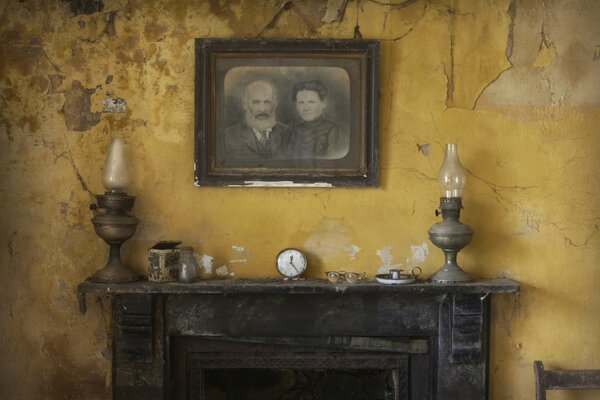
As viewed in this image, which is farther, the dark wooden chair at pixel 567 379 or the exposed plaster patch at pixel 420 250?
the exposed plaster patch at pixel 420 250

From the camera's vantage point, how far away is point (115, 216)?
303cm

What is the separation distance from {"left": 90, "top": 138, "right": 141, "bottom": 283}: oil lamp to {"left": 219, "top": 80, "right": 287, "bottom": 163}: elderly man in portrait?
479mm

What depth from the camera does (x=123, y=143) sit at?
318 cm

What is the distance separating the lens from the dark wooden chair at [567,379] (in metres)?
3.07

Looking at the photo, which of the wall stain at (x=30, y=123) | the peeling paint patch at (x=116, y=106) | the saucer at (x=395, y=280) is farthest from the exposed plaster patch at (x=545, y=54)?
the wall stain at (x=30, y=123)

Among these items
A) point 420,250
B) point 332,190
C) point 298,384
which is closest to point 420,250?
point 420,250

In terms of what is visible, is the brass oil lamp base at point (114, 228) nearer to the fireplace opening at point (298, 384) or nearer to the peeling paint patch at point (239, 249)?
the peeling paint patch at point (239, 249)

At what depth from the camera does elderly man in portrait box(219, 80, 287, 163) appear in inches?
127

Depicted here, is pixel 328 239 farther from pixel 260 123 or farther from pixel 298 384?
pixel 298 384

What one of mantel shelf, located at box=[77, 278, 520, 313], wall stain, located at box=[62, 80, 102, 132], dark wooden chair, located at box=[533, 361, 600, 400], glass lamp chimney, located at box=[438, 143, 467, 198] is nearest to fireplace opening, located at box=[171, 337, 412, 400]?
mantel shelf, located at box=[77, 278, 520, 313]

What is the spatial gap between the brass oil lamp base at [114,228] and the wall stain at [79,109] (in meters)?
0.39

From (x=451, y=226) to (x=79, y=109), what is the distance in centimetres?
184

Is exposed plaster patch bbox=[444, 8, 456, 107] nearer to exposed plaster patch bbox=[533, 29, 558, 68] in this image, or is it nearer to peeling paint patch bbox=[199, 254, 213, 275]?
exposed plaster patch bbox=[533, 29, 558, 68]

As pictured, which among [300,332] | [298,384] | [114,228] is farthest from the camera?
[298,384]
